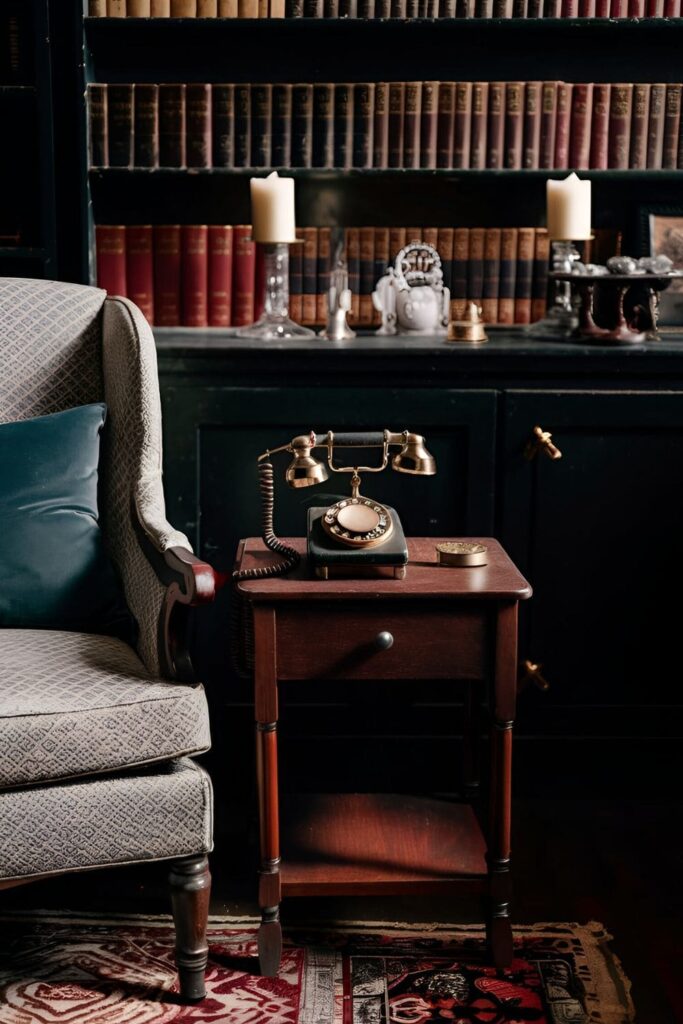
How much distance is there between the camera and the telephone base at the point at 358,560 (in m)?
1.81

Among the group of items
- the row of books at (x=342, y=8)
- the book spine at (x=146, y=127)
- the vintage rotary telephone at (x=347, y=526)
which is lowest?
the vintage rotary telephone at (x=347, y=526)

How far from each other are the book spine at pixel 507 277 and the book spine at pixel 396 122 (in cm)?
30

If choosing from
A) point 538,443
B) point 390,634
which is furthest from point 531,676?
point 390,634

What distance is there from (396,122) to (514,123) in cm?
26

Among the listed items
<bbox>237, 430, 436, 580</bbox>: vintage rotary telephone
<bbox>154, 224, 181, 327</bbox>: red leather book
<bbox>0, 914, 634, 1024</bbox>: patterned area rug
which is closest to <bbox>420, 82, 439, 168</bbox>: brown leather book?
<bbox>154, 224, 181, 327</bbox>: red leather book

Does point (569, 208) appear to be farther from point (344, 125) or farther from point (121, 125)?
point (121, 125)

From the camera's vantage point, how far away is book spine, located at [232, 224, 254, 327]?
2.63 meters

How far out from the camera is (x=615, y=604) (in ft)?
8.02

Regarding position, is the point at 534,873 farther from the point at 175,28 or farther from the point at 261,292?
the point at 175,28

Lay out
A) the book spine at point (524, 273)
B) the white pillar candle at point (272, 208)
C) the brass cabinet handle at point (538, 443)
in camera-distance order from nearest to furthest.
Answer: the brass cabinet handle at point (538, 443) → the white pillar candle at point (272, 208) → the book spine at point (524, 273)

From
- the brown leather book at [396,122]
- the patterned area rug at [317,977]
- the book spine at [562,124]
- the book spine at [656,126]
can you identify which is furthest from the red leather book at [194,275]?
the patterned area rug at [317,977]

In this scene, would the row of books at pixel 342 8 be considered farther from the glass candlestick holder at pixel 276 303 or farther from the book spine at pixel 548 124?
the glass candlestick holder at pixel 276 303

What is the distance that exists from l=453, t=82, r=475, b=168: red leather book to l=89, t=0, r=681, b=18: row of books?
154 mm

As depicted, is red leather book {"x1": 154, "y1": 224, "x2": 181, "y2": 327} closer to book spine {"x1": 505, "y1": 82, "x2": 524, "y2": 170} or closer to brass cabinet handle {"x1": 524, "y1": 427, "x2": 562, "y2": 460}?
book spine {"x1": 505, "y1": 82, "x2": 524, "y2": 170}
